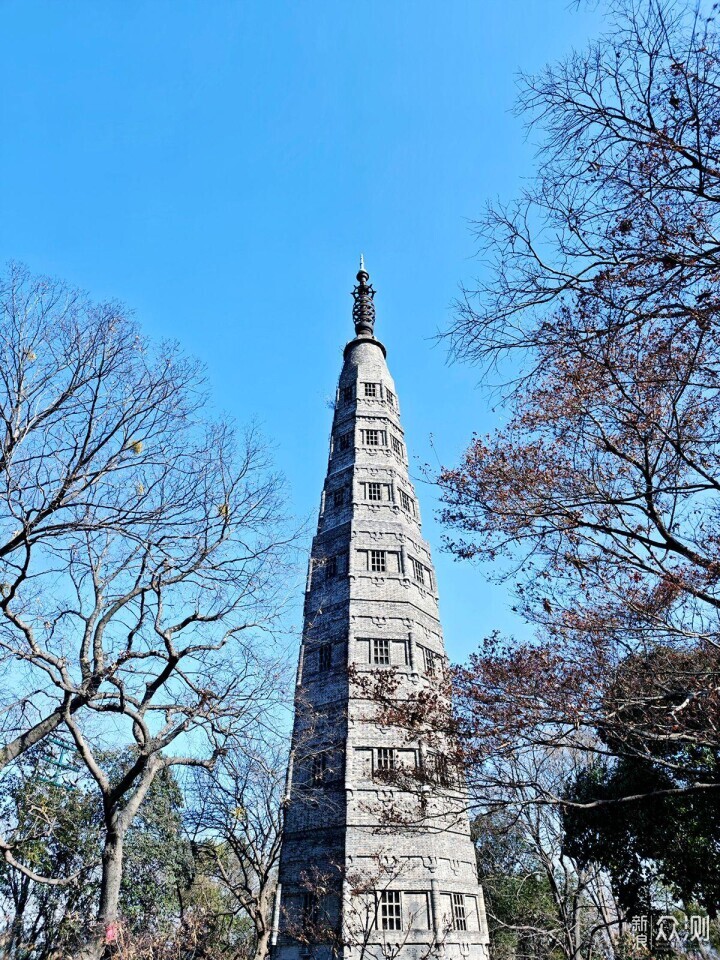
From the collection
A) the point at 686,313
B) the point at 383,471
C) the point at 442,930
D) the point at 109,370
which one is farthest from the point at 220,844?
the point at 686,313

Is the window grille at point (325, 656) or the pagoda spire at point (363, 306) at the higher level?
the pagoda spire at point (363, 306)

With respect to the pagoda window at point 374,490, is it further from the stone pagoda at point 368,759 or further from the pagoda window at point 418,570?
the pagoda window at point 418,570

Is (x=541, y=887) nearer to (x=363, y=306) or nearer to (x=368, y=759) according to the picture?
Result: (x=368, y=759)

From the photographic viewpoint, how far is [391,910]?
53.3 feet

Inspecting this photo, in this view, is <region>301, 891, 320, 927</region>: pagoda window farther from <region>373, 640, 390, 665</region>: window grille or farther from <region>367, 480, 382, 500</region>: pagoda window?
<region>367, 480, 382, 500</region>: pagoda window

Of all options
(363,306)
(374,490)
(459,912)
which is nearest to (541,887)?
(459,912)

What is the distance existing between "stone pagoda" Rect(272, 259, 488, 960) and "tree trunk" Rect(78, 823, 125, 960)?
4.46 metres

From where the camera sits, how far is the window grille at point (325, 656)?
2103cm

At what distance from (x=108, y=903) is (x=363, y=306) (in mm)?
29423

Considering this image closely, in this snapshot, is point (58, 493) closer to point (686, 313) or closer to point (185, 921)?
point (686, 313)

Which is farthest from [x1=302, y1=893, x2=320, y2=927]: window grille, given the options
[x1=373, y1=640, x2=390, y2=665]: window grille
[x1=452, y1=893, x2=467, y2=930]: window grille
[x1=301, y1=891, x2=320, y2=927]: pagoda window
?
[x1=373, y1=640, x2=390, y2=665]: window grille

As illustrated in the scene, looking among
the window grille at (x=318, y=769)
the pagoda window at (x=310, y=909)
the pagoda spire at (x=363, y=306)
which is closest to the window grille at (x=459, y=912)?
the pagoda window at (x=310, y=909)

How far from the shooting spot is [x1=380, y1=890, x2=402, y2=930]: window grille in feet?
52.3

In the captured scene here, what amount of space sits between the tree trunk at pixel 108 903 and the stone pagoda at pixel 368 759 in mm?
4456
